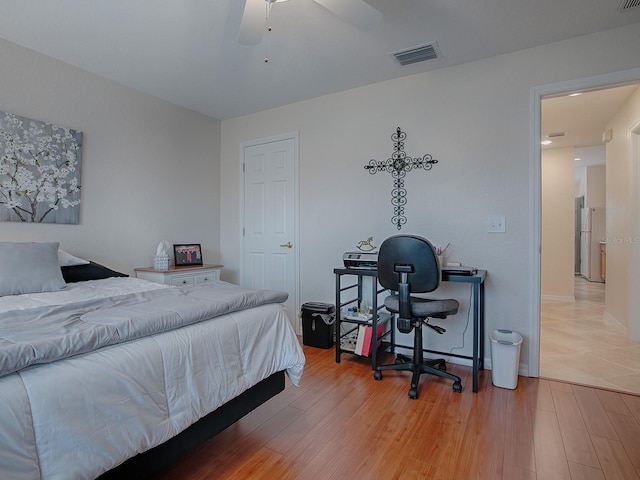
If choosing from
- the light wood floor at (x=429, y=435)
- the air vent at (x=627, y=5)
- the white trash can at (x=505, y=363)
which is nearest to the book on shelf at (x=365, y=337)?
the light wood floor at (x=429, y=435)

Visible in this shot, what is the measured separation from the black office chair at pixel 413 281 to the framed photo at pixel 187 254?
7.16ft

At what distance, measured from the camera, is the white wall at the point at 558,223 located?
5309mm

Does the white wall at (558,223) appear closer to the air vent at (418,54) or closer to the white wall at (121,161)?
the air vent at (418,54)

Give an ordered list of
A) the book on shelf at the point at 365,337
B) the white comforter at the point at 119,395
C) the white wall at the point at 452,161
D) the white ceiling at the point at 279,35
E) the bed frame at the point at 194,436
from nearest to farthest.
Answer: the white comforter at the point at 119,395 → the bed frame at the point at 194,436 → the white ceiling at the point at 279,35 → the white wall at the point at 452,161 → the book on shelf at the point at 365,337

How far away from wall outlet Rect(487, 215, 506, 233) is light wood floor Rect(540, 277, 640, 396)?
1.14m

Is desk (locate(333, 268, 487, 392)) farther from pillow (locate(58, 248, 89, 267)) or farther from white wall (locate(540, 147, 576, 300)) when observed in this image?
white wall (locate(540, 147, 576, 300))

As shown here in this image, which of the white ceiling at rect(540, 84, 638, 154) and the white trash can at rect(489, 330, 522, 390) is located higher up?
the white ceiling at rect(540, 84, 638, 154)

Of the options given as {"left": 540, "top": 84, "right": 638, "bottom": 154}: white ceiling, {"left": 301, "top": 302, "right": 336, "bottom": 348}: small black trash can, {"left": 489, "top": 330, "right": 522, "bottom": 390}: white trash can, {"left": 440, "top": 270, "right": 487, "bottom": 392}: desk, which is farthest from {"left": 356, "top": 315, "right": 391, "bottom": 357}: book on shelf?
{"left": 540, "top": 84, "right": 638, "bottom": 154}: white ceiling

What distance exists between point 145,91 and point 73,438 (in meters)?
3.27

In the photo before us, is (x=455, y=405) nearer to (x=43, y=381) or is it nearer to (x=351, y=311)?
(x=351, y=311)

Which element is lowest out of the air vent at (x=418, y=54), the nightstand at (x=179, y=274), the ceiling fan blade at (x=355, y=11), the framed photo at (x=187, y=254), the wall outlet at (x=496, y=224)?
the nightstand at (x=179, y=274)

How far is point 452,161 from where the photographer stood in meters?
2.90

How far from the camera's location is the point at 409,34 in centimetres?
242

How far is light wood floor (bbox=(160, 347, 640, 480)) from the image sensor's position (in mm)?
1562
